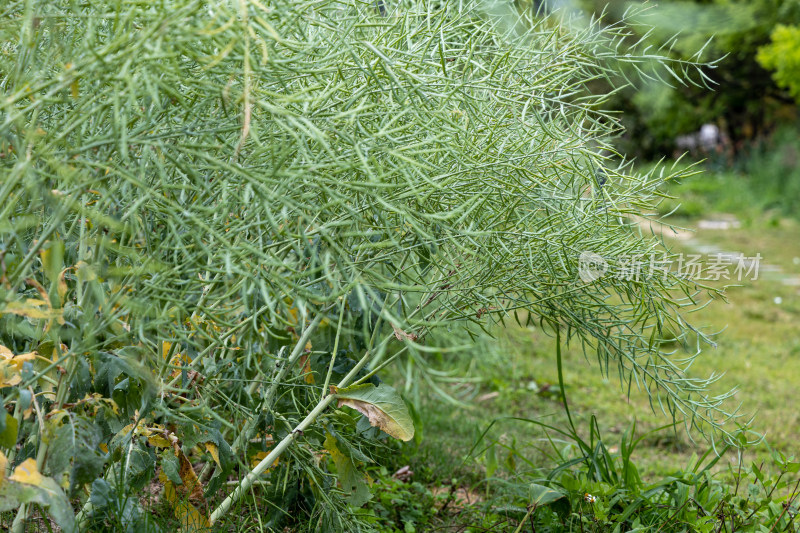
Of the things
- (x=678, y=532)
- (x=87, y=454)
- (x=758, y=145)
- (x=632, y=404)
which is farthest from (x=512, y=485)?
(x=758, y=145)

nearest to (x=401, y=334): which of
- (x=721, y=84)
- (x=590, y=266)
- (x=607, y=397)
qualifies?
(x=590, y=266)

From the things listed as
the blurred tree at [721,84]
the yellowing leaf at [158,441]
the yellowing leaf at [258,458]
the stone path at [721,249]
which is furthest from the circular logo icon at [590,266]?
the blurred tree at [721,84]

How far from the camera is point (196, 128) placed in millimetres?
1095

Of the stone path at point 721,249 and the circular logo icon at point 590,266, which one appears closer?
the circular logo icon at point 590,266

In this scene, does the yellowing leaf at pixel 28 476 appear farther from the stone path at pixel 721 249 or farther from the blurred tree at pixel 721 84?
the blurred tree at pixel 721 84

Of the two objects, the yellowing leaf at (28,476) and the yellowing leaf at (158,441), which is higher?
the yellowing leaf at (28,476)

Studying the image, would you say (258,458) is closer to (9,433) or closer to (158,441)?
(158,441)

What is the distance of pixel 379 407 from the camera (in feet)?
4.75

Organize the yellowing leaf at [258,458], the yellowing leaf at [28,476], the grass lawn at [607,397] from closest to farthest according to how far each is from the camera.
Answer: the yellowing leaf at [28,476]
the yellowing leaf at [258,458]
the grass lawn at [607,397]

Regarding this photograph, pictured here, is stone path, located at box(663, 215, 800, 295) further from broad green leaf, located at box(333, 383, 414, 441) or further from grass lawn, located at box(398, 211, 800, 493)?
broad green leaf, located at box(333, 383, 414, 441)

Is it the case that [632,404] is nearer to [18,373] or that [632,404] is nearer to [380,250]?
[380,250]

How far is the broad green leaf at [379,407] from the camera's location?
4.73 ft

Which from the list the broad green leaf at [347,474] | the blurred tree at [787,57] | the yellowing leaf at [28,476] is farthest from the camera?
the blurred tree at [787,57]

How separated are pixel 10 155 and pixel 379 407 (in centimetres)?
77
